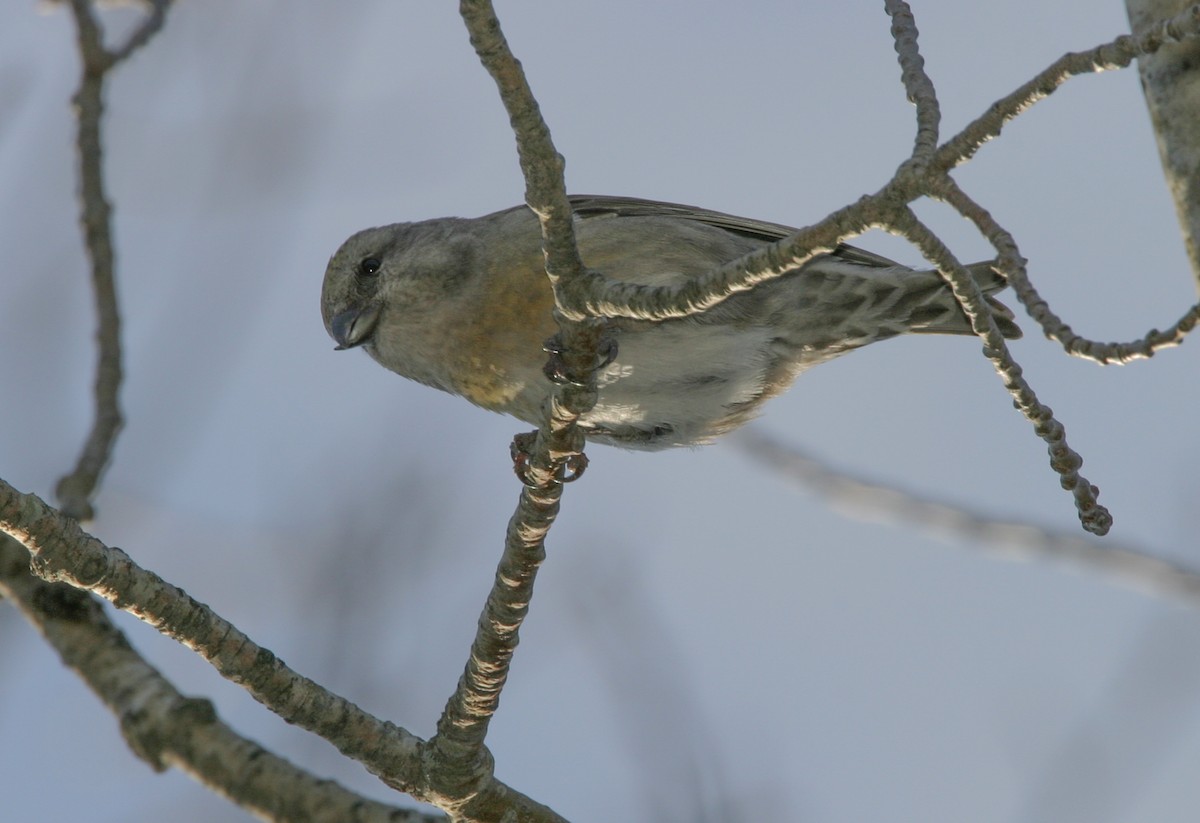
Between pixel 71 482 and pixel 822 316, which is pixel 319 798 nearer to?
pixel 71 482

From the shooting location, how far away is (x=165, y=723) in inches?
157

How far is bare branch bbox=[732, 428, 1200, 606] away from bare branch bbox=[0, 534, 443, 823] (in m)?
2.19

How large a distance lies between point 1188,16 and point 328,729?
252 cm

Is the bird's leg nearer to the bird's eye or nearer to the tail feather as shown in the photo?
the tail feather

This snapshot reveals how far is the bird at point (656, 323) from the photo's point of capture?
4.53 metres

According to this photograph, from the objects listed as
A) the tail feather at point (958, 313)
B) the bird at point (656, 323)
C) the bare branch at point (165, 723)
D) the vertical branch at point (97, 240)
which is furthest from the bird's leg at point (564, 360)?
the vertical branch at point (97, 240)

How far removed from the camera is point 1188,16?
7.26 feet

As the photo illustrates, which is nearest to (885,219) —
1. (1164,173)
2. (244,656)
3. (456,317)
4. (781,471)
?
(1164,173)

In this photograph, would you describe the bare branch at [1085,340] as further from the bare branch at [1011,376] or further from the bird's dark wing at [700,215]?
the bird's dark wing at [700,215]

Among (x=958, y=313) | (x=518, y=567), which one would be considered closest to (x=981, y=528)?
(x=958, y=313)

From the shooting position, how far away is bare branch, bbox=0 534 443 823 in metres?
3.71

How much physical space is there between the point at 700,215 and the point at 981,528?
1.56m

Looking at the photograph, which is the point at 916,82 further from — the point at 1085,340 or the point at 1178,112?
the point at 1178,112

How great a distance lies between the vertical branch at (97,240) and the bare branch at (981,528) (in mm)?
2596
